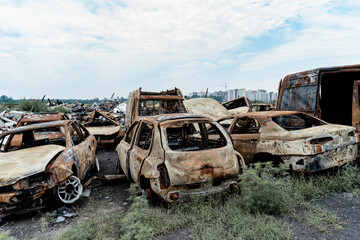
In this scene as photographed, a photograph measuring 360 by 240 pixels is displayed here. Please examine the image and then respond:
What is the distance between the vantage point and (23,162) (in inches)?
176

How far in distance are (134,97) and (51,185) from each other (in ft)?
17.5

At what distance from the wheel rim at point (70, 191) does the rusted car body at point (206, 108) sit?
722 cm

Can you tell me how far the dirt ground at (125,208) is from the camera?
3.20 meters

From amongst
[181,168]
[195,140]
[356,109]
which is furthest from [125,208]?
[356,109]

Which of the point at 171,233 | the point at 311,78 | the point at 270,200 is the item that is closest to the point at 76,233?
the point at 171,233

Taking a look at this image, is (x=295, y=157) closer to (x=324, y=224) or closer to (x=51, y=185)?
(x=324, y=224)

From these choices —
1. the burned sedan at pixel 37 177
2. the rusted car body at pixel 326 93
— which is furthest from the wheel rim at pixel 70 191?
the rusted car body at pixel 326 93

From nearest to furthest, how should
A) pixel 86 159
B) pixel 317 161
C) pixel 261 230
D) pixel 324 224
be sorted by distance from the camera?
1. pixel 261 230
2. pixel 324 224
3. pixel 317 161
4. pixel 86 159

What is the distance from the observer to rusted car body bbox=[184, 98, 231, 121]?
1141 cm

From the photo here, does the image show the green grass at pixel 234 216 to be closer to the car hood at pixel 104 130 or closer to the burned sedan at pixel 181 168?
the burned sedan at pixel 181 168

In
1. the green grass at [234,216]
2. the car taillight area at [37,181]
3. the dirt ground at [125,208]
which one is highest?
the car taillight area at [37,181]

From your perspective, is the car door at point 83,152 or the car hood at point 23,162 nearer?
the car hood at point 23,162

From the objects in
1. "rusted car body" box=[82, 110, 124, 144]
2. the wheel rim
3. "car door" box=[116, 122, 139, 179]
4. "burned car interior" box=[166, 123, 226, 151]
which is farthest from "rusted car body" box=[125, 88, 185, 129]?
the wheel rim

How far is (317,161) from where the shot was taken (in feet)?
14.4
